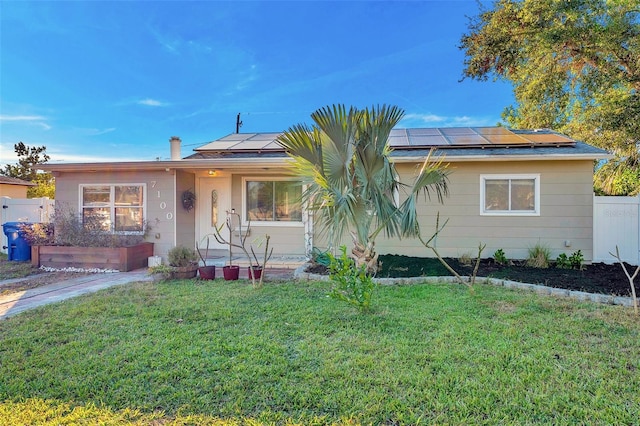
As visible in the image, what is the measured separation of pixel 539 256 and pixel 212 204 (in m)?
8.47

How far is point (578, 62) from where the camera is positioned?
9.59 m

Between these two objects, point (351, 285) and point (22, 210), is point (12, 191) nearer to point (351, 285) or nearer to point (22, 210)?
point (22, 210)

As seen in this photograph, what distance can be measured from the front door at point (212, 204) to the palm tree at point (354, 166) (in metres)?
4.49

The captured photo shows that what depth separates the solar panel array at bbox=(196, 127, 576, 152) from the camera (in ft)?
27.4

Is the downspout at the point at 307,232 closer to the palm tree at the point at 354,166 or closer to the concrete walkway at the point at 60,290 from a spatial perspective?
the palm tree at the point at 354,166

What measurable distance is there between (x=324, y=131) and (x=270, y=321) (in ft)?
10.4

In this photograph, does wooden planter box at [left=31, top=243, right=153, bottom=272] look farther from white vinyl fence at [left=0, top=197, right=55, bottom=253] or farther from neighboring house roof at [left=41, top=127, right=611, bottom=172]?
white vinyl fence at [left=0, top=197, right=55, bottom=253]

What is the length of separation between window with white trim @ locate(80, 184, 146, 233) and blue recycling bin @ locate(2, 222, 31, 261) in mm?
Answer: 1647

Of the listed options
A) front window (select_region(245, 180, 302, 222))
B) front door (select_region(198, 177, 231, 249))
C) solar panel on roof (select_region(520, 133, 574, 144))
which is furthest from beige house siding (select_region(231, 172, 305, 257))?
solar panel on roof (select_region(520, 133, 574, 144))

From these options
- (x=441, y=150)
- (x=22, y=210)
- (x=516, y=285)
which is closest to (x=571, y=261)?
(x=516, y=285)

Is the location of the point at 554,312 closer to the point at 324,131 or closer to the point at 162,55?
the point at 324,131

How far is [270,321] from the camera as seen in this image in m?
4.11

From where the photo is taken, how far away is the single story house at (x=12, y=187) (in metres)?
15.3

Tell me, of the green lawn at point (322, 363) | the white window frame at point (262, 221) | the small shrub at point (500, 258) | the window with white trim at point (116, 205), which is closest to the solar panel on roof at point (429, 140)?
the small shrub at point (500, 258)
